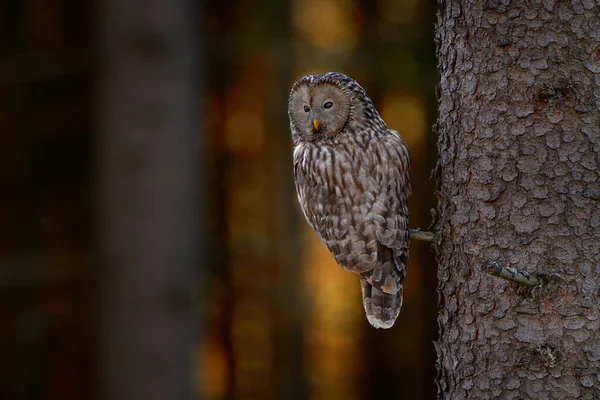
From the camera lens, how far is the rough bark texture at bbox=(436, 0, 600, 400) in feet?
6.84

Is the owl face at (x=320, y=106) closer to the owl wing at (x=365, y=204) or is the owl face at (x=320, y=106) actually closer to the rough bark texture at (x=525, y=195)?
the owl wing at (x=365, y=204)

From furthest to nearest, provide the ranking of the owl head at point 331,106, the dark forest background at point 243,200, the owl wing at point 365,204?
the dark forest background at point 243,200
the owl head at point 331,106
the owl wing at point 365,204

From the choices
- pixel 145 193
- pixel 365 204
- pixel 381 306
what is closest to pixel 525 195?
pixel 365 204

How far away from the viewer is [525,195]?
2.14 m

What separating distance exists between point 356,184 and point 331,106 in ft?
1.00

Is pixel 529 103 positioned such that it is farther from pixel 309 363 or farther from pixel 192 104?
pixel 309 363

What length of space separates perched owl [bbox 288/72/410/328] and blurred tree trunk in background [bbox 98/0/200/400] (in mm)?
2111

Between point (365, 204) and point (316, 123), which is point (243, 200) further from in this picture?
point (365, 204)

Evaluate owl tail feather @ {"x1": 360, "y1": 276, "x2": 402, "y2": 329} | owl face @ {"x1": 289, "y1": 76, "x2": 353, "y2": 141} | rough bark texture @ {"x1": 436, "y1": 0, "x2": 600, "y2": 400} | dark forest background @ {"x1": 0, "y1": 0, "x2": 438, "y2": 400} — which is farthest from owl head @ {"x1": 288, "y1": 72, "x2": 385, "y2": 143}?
dark forest background @ {"x1": 0, "y1": 0, "x2": 438, "y2": 400}

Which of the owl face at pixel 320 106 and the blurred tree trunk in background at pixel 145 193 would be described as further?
the blurred tree trunk in background at pixel 145 193

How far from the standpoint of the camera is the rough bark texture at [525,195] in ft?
6.84

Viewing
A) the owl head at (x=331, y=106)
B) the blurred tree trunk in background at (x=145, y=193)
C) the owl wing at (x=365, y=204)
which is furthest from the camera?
the blurred tree trunk in background at (x=145, y=193)

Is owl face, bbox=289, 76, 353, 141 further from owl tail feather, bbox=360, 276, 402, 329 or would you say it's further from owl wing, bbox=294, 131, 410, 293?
owl tail feather, bbox=360, 276, 402, 329

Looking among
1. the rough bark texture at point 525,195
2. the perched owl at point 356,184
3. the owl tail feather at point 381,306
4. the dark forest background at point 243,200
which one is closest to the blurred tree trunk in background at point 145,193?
the dark forest background at point 243,200
